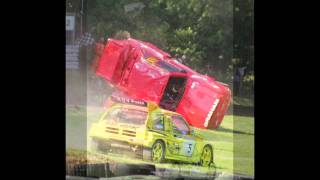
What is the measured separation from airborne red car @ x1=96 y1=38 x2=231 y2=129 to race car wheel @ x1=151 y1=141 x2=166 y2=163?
38cm

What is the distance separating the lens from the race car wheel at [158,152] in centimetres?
604

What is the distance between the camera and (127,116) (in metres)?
6.11

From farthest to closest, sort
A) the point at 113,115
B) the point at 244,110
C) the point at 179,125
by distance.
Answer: the point at 113,115, the point at 179,125, the point at 244,110

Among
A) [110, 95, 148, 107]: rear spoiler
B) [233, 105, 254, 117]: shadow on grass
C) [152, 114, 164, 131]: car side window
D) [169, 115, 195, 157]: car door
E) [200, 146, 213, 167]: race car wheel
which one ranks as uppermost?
[110, 95, 148, 107]: rear spoiler

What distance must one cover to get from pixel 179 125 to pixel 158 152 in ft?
1.15

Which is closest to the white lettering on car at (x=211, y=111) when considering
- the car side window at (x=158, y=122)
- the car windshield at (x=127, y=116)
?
the car side window at (x=158, y=122)

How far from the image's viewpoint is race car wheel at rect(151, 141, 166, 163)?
6039 mm

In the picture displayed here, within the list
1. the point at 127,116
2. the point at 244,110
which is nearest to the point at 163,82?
the point at 127,116

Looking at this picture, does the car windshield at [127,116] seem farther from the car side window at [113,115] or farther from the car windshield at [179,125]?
the car windshield at [179,125]

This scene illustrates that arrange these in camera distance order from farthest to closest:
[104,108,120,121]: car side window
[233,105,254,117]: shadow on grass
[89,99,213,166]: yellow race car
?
[104,108,120,121]: car side window
[89,99,213,166]: yellow race car
[233,105,254,117]: shadow on grass

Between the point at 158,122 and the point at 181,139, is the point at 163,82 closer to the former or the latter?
the point at 158,122

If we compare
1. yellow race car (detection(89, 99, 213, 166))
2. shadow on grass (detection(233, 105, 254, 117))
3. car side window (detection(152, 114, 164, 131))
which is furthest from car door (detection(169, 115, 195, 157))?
shadow on grass (detection(233, 105, 254, 117))

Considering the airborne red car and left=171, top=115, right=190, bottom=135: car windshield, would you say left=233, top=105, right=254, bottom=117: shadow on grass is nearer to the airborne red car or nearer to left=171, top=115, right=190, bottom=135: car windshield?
the airborne red car
